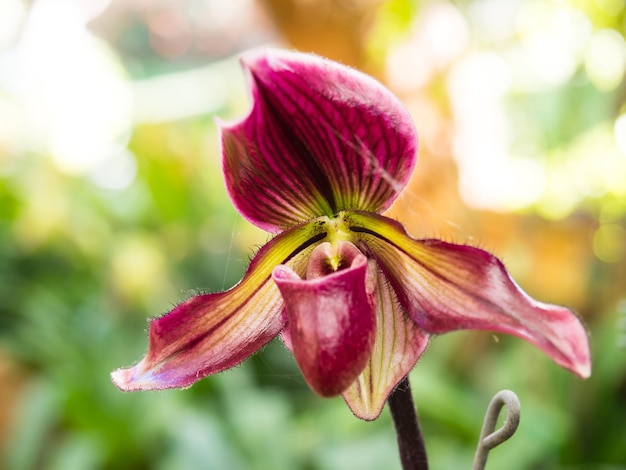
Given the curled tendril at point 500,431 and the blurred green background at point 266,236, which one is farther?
the blurred green background at point 266,236

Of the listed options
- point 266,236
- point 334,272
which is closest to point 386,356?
point 334,272

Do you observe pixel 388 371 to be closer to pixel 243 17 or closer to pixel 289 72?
pixel 289 72

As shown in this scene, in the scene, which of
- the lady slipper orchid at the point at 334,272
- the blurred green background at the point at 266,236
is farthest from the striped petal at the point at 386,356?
the blurred green background at the point at 266,236

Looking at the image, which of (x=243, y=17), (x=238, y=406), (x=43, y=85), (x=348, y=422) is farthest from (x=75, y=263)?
(x=243, y=17)

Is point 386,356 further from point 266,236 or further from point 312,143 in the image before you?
point 266,236

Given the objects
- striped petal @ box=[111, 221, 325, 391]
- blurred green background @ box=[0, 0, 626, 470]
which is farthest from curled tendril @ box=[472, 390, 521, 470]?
blurred green background @ box=[0, 0, 626, 470]

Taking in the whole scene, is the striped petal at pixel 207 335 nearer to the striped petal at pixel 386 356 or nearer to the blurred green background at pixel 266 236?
the striped petal at pixel 386 356
